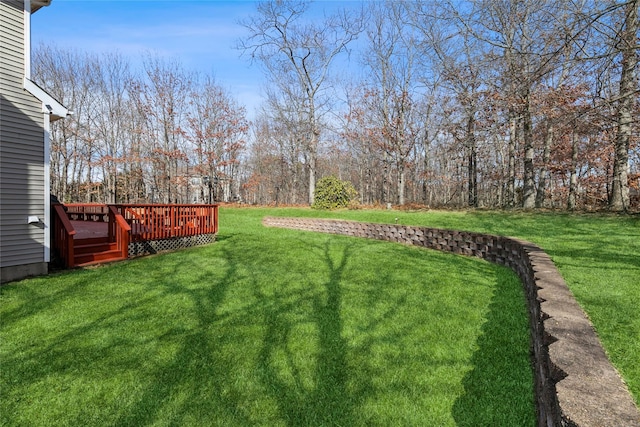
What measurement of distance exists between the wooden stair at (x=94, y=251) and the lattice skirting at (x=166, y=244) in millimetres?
412

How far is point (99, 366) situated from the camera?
3.00 meters

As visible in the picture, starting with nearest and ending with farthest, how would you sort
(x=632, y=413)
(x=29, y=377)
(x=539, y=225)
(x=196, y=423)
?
(x=632, y=413) → (x=196, y=423) → (x=29, y=377) → (x=539, y=225)

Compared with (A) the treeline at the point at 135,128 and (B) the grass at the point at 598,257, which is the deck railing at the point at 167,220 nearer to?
(B) the grass at the point at 598,257

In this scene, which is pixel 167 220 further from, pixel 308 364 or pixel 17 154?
pixel 308 364

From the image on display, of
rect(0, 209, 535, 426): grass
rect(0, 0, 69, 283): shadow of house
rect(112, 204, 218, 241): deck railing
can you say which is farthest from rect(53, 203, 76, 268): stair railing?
rect(112, 204, 218, 241): deck railing

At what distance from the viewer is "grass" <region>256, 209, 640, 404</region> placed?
8.36ft

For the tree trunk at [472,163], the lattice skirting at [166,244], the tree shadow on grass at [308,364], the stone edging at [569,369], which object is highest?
the tree trunk at [472,163]

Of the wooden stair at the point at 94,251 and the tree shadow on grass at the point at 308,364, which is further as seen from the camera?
the wooden stair at the point at 94,251

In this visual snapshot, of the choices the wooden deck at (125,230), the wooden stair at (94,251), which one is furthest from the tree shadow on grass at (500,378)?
the wooden stair at (94,251)

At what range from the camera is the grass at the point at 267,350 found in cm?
239

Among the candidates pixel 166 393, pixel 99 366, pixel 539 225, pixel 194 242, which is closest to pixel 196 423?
pixel 166 393

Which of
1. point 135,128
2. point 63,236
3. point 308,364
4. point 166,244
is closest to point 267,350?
point 308,364

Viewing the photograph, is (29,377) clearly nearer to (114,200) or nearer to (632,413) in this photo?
(632,413)

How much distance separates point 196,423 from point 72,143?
29.3 m
